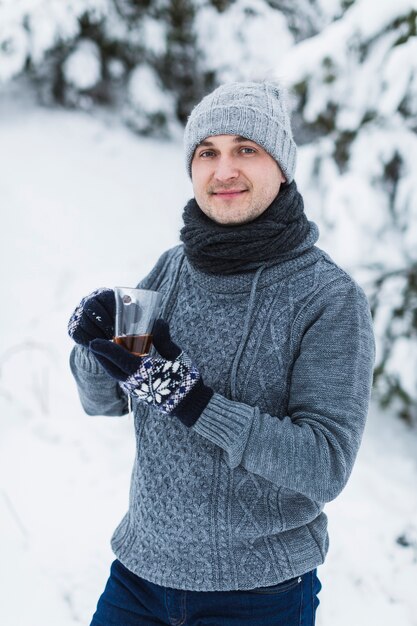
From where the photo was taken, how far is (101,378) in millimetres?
1695

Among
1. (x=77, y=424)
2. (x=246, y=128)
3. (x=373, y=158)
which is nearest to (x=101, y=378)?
(x=246, y=128)

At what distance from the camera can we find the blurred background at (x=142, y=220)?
268 centimetres

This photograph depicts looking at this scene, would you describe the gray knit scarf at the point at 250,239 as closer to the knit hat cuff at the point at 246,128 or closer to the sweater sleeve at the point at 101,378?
the knit hat cuff at the point at 246,128

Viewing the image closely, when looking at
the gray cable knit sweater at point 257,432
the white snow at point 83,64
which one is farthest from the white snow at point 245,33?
the gray cable knit sweater at point 257,432

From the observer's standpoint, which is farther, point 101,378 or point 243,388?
point 101,378

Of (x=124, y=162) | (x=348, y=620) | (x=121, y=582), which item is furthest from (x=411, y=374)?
(x=124, y=162)

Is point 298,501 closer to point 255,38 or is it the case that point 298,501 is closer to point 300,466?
point 300,466

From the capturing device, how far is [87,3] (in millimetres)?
5641

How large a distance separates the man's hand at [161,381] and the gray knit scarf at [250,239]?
0.34 metres

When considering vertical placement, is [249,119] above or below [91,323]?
above

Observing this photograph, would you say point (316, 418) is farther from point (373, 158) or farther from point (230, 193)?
point (373, 158)

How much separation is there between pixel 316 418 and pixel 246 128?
0.76m

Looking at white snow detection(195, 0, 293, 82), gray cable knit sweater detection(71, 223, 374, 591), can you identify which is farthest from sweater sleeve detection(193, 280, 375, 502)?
white snow detection(195, 0, 293, 82)

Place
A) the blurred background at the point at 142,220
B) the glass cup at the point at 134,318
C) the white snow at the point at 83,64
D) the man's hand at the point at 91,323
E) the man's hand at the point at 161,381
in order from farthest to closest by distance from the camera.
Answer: the white snow at the point at 83,64, the blurred background at the point at 142,220, the man's hand at the point at 91,323, the glass cup at the point at 134,318, the man's hand at the point at 161,381
